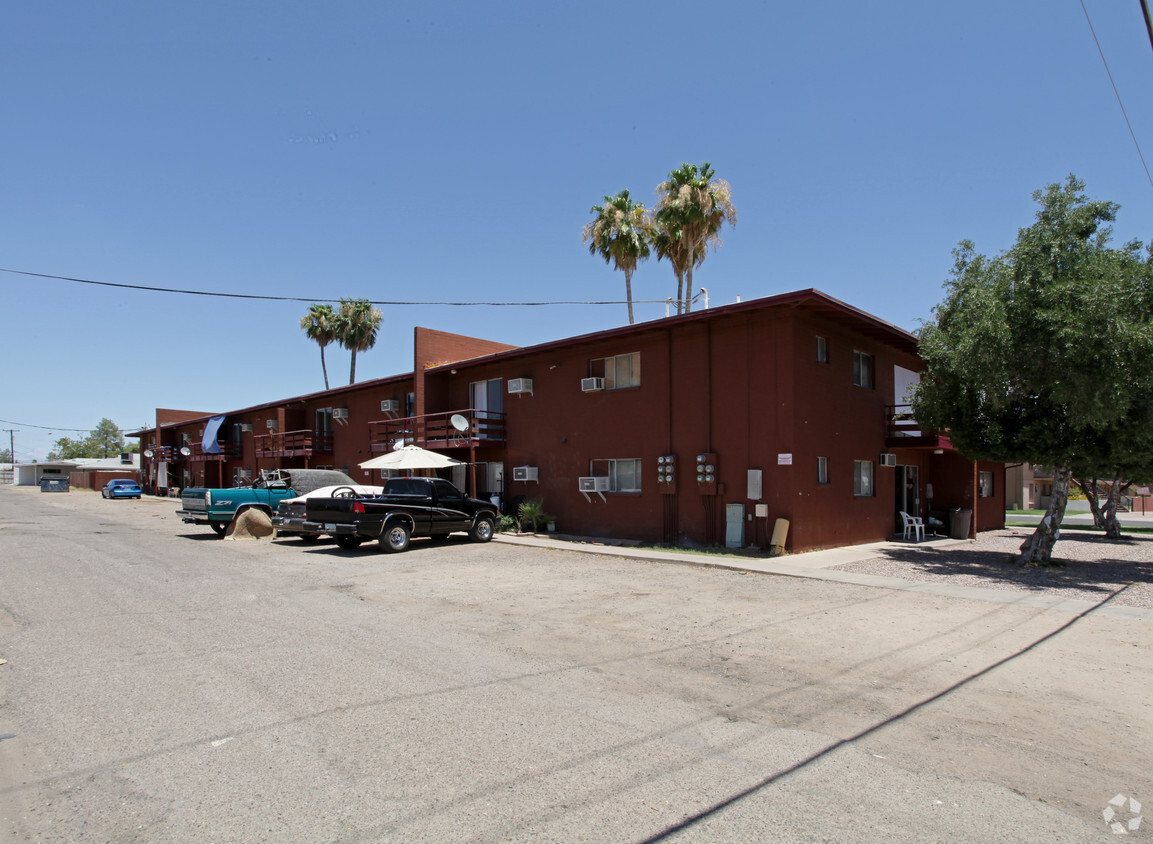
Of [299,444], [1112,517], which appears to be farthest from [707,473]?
[299,444]

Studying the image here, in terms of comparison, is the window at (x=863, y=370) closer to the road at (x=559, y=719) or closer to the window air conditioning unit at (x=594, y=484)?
the window air conditioning unit at (x=594, y=484)

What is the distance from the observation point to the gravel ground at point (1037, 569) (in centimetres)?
1210

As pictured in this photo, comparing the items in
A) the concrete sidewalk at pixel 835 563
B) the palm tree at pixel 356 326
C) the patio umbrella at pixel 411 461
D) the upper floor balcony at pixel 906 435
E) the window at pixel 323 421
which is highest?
the palm tree at pixel 356 326

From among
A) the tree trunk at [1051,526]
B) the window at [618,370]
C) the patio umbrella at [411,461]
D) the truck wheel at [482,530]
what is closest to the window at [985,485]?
the tree trunk at [1051,526]

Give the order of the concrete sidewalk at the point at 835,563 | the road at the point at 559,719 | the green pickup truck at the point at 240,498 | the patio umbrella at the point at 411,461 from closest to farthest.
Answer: the road at the point at 559,719 < the concrete sidewalk at the point at 835,563 < the green pickup truck at the point at 240,498 < the patio umbrella at the point at 411,461

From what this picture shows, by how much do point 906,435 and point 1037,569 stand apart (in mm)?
6427

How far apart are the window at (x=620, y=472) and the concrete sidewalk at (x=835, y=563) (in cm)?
160

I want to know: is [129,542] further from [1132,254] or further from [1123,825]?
[1132,254]

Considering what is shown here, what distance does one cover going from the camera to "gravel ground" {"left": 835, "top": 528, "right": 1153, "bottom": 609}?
12.1 metres

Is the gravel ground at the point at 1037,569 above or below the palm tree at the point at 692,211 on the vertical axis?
below

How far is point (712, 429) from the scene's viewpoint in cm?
1777

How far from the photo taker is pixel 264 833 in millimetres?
3543

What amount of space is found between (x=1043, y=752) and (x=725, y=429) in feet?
42.2

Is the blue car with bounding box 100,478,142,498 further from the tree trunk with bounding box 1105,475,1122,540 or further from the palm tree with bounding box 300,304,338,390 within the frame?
the tree trunk with bounding box 1105,475,1122,540
